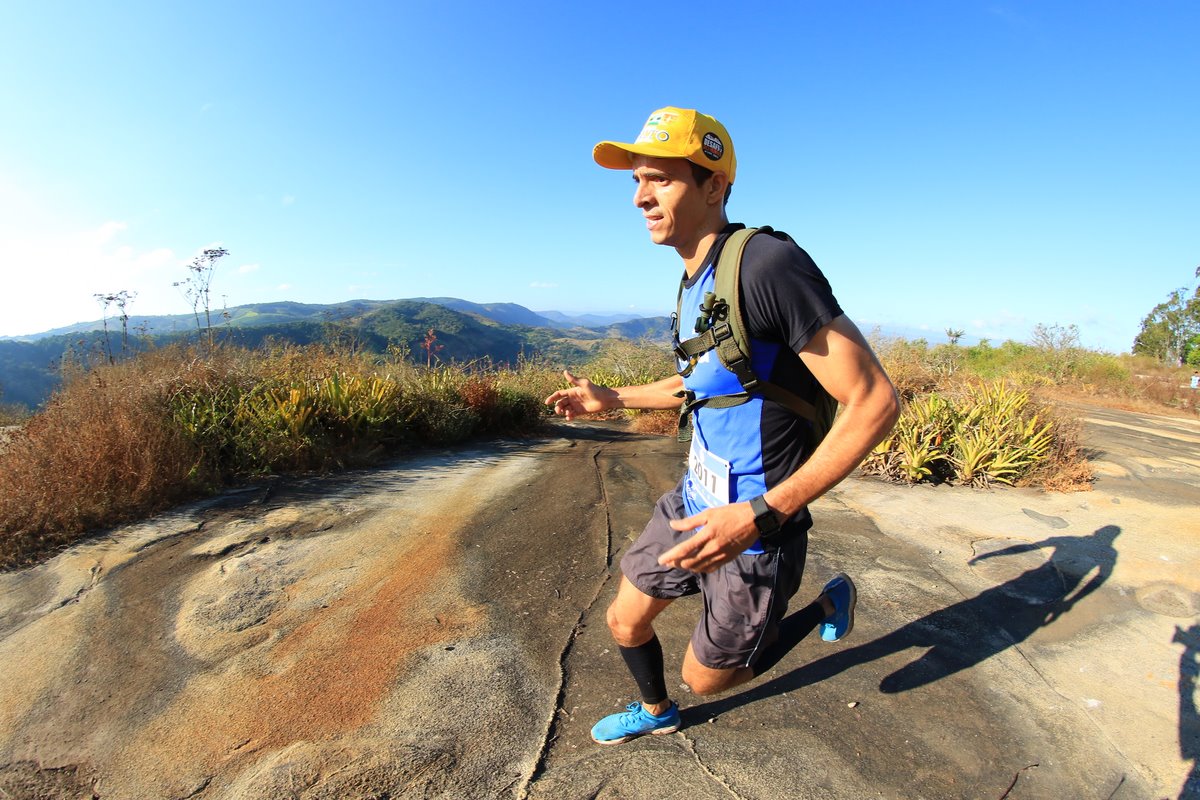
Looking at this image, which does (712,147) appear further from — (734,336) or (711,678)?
(711,678)

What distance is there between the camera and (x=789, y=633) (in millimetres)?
2246

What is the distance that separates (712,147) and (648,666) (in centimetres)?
184

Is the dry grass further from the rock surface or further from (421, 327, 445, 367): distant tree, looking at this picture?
(421, 327, 445, 367): distant tree

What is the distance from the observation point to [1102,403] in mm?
15406

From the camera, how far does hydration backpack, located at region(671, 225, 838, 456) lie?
A: 5.20 feet

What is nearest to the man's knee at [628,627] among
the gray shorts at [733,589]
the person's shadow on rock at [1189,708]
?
the gray shorts at [733,589]

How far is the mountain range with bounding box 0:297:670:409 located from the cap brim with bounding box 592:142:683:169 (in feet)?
2.29

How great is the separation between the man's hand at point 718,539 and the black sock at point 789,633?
2.24 ft

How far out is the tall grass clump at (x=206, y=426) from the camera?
4.09 meters

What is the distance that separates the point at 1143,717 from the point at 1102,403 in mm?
17106

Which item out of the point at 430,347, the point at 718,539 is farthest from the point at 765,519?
the point at 430,347

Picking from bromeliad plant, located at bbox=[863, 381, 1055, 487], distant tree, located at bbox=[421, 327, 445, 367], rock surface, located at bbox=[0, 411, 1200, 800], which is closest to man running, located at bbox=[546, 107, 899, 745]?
rock surface, located at bbox=[0, 411, 1200, 800]

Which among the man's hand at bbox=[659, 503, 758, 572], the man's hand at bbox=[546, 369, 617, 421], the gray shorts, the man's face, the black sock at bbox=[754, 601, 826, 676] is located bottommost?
the black sock at bbox=[754, 601, 826, 676]

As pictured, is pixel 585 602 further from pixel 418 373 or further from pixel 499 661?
pixel 418 373
